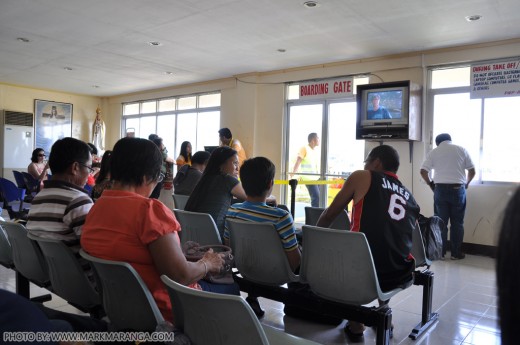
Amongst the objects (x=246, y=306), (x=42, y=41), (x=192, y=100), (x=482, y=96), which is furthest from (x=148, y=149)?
(x=192, y=100)

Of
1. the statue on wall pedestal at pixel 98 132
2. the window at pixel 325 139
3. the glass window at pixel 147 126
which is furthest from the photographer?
the statue on wall pedestal at pixel 98 132

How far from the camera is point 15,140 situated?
1016 centimetres

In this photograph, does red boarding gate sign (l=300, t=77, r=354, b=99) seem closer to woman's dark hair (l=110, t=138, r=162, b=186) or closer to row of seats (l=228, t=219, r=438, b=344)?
row of seats (l=228, t=219, r=438, b=344)

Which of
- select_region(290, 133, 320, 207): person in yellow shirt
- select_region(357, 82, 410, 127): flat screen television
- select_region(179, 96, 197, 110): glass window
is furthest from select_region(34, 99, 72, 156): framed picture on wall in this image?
select_region(357, 82, 410, 127): flat screen television

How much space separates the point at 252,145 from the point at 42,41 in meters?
3.90

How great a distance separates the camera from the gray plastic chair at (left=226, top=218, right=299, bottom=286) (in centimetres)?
227

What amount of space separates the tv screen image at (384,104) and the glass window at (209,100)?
147 inches

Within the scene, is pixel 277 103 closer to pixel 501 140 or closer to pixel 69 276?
pixel 501 140

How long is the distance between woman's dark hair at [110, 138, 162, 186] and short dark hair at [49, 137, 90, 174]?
2.13 feet

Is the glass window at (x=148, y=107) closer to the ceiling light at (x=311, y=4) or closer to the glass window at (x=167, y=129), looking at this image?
the glass window at (x=167, y=129)

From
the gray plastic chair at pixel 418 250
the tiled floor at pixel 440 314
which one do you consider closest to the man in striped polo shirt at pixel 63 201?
the tiled floor at pixel 440 314

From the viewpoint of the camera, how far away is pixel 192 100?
9414 mm

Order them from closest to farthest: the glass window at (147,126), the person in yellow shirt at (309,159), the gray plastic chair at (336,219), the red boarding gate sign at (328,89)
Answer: the gray plastic chair at (336,219)
the red boarding gate sign at (328,89)
the person in yellow shirt at (309,159)
the glass window at (147,126)

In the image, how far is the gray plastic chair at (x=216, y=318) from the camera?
1.12 metres
